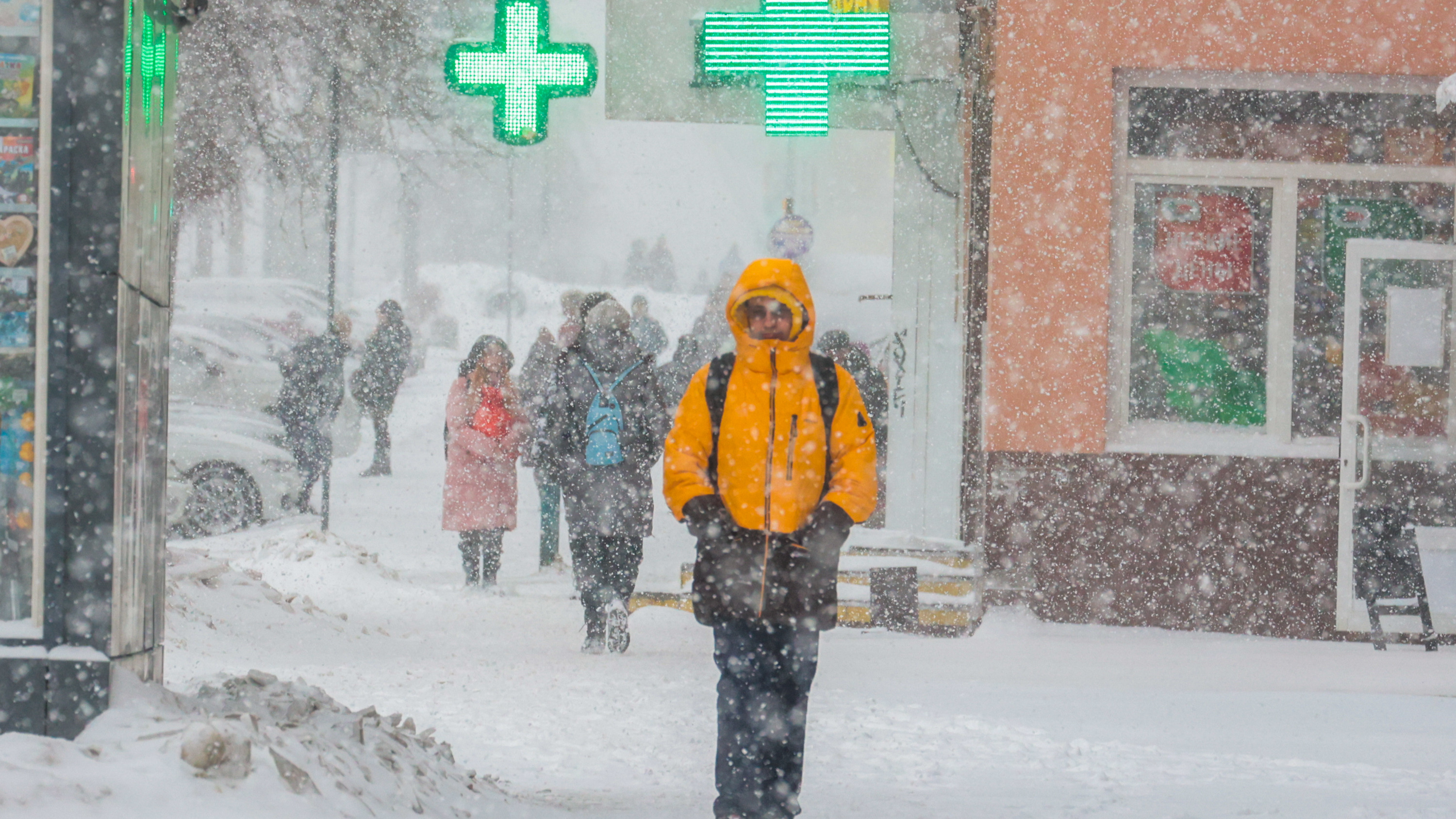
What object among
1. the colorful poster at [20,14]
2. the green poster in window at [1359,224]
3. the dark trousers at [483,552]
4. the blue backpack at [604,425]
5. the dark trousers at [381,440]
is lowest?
the dark trousers at [483,552]

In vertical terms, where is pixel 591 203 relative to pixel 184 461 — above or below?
above

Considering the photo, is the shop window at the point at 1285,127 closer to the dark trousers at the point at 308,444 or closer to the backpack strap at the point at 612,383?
the backpack strap at the point at 612,383

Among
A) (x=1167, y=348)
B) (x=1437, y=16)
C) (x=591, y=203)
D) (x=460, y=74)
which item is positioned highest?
(x=591, y=203)

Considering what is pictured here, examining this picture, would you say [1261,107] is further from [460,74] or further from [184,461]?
[184,461]

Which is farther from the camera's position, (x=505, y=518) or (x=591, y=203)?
(x=591, y=203)

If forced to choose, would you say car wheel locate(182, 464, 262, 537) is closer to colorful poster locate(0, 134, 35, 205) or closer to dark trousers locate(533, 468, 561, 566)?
dark trousers locate(533, 468, 561, 566)

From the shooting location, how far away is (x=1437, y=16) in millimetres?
8984

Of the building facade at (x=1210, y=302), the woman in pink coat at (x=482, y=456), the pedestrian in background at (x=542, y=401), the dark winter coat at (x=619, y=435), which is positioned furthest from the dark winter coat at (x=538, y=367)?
the building facade at (x=1210, y=302)

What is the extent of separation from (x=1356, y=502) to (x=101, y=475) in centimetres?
708

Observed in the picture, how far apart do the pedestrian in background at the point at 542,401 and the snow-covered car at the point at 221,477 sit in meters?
2.91

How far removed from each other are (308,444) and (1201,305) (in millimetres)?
8973

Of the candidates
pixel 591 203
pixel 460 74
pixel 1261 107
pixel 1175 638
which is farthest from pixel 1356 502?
pixel 591 203

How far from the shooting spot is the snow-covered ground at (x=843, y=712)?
491 centimetres

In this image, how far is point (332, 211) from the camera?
52.7 feet
